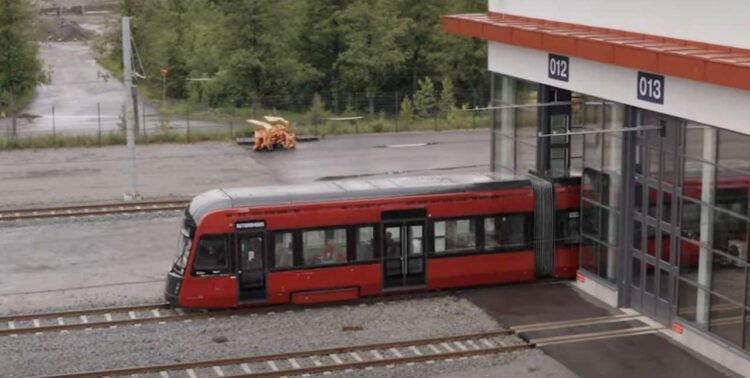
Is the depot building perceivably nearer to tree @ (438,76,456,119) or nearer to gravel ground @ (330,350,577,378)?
gravel ground @ (330,350,577,378)

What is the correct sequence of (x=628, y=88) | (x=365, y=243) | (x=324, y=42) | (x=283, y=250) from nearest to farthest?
(x=628, y=88) < (x=283, y=250) < (x=365, y=243) < (x=324, y=42)

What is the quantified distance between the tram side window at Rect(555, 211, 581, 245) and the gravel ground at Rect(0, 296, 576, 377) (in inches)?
110

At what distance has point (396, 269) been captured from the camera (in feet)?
84.1

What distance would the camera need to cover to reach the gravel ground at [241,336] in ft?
72.4

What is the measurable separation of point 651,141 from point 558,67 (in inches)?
138

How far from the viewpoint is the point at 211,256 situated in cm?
2433

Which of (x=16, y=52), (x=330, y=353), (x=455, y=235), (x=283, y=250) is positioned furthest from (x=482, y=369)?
(x=16, y=52)

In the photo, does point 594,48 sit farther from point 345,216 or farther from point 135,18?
point 135,18

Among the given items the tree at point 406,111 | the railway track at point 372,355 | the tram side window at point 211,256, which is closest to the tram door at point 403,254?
the railway track at point 372,355

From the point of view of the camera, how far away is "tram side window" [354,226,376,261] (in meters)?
25.2

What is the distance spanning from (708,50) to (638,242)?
4.65m

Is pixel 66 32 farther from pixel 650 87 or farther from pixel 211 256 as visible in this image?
pixel 650 87

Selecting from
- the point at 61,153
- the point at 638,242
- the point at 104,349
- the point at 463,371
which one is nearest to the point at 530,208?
the point at 638,242

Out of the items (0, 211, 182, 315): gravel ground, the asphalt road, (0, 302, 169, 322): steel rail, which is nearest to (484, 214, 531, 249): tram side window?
(0, 302, 169, 322): steel rail
